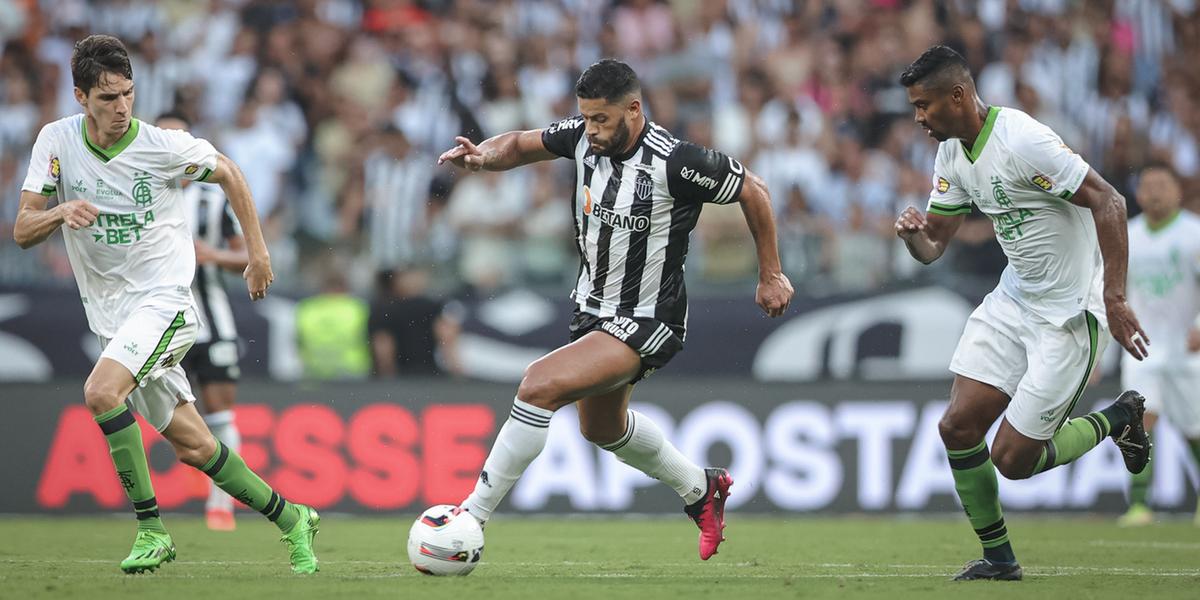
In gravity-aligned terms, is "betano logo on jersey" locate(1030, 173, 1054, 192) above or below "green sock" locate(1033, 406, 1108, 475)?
above

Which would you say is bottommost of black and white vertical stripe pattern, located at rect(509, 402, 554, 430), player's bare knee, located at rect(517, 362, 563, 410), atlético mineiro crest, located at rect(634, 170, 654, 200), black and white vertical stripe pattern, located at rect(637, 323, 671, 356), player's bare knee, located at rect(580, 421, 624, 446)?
player's bare knee, located at rect(580, 421, 624, 446)

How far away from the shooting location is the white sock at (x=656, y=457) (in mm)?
8070

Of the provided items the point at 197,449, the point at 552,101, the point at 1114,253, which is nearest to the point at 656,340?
the point at 1114,253

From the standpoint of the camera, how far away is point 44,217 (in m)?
7.35

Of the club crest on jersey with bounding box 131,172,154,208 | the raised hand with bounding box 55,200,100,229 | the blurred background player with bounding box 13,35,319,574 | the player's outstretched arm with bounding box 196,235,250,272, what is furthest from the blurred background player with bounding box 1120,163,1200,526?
the raised hand with bounding box 55,200,100,229

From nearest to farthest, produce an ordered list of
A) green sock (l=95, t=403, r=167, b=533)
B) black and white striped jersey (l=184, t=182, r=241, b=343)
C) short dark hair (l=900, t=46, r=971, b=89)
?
short dark hair (l=900, t=46, r=971, b=89), green sock (l=95, t=403, r=167, b=533), black and white striped jersey (l=184, t=182, r=241, b=343)

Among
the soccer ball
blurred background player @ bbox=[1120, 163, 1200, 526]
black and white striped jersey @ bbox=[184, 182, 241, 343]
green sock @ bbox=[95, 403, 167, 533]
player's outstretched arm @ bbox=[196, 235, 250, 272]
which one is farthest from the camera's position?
blurred background player @ bbox=[1120, 163, 1200, 526]

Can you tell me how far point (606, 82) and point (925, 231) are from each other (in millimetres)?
1803

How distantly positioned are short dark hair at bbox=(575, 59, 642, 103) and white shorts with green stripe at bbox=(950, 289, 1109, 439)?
211 centimetres

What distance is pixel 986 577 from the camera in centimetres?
752

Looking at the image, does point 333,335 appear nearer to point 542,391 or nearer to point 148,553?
point 148,553

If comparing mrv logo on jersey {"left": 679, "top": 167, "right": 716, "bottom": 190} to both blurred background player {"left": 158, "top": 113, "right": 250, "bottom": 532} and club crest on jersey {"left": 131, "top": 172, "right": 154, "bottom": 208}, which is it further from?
blurred background player {"left": 158, "top": 113, "right": 250, "bottom": 532}

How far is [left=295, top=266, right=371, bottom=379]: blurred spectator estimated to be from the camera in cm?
1326

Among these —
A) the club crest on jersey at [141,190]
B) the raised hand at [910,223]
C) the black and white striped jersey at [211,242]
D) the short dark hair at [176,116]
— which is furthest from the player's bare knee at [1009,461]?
the short dark hair at [176,116]
